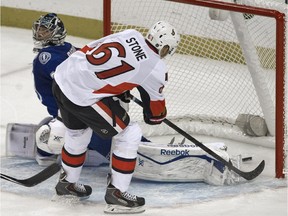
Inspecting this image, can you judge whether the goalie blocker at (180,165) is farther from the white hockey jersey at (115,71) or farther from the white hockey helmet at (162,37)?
the white hockey helmet at (162,37)

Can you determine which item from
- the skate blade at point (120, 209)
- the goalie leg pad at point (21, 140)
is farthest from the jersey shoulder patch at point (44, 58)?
the skate blade at point (120, 209)

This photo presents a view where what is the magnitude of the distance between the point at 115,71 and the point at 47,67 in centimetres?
63

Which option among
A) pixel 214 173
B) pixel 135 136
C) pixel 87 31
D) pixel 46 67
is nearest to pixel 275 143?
pixel 214 173

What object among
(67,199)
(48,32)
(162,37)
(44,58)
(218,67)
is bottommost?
(67,199)

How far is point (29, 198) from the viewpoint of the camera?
15.9 feet

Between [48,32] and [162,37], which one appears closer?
[162,37]

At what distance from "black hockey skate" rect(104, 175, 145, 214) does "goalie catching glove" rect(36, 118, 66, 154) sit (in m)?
0.51

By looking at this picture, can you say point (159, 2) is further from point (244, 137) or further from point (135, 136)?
point (135, 136)

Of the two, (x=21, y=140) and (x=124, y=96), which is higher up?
(x=124, y=96)

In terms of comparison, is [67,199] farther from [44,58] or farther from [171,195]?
[44,58]


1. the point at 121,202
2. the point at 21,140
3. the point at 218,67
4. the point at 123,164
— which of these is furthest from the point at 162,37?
the point at 218,67

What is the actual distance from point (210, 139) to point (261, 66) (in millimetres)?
462

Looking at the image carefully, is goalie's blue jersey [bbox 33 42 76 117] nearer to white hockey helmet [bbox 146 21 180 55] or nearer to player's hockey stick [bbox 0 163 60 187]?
player's hockey stick [bbox 0 163 60 187]

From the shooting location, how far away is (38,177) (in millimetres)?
4996
